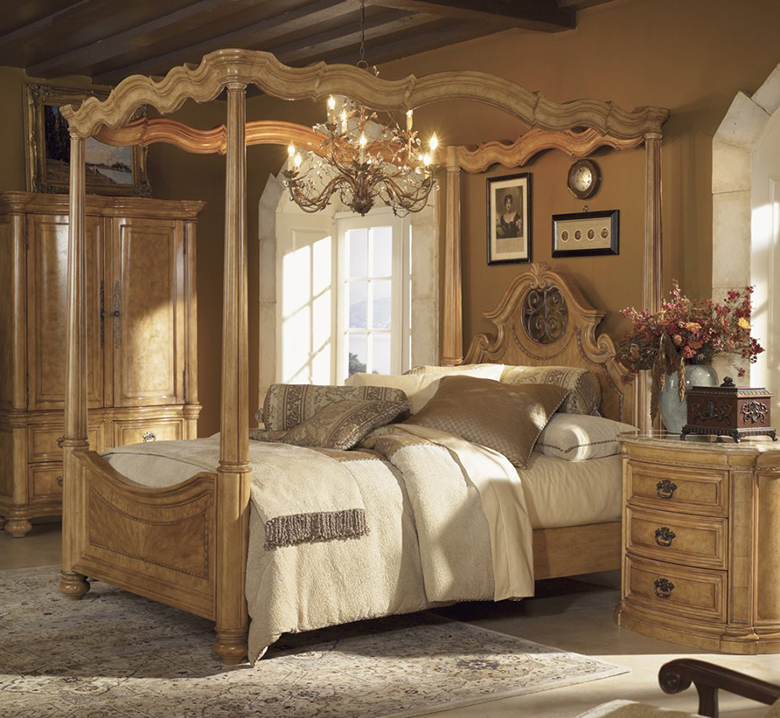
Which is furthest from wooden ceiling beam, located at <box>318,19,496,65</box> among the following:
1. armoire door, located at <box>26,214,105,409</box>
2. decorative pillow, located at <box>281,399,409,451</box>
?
decorative pillow, located at <box>281,399,409,451</box>

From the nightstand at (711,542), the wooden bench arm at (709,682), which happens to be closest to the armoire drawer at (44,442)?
the nightstand at (711,542)

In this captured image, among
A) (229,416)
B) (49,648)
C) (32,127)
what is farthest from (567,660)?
(32,127)

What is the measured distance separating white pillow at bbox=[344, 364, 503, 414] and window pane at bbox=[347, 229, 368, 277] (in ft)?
6.64

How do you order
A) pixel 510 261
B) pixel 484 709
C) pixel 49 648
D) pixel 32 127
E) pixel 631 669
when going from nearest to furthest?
pixel 484 709 < pixel 631 669 < pixel 49 648 < pixel 510 261 < pixel 32 127

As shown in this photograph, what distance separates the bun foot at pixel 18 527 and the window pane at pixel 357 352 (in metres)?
2.27

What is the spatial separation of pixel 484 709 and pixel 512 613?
4.38 feet

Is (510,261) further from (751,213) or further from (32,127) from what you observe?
(32,127)

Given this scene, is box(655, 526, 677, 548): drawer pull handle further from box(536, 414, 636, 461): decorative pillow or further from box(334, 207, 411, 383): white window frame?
box(334, 207, 411, 383): white window frame

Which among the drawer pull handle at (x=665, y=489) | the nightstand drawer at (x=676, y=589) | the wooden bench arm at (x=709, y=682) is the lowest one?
the nightstand drawer at (x=676, y=589)

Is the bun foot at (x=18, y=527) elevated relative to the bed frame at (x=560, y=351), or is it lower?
lower

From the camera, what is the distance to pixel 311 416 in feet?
17.1

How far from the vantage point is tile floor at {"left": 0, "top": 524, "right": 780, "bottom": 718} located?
3691 millimetres

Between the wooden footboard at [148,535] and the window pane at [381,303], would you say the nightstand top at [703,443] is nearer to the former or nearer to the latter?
the wooden footboard at [148,535]

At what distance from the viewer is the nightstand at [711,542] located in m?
4.30
